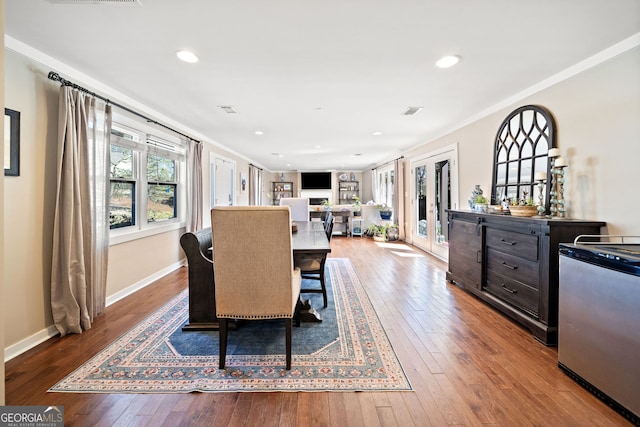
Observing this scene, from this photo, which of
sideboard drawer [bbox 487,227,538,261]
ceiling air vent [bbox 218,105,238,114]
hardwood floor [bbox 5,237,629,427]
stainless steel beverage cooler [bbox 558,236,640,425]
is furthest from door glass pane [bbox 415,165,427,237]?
stainless steel beverage cooler [bbox 558,236,640,425]

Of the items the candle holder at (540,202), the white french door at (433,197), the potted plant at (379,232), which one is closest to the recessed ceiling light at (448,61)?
the candle holder at (540,202)

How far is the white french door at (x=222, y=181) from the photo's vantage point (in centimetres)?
588

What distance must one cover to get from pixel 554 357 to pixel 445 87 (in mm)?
2611

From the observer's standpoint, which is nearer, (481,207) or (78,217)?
(78,217)

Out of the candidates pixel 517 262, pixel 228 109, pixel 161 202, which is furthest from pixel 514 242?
pixel 161 202

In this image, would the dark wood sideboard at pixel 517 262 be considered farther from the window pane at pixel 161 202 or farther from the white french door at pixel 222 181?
the white french door at pixel 222 181

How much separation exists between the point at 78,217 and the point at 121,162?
45.2 inches

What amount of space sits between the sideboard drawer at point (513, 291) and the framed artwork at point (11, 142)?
421 centimetres

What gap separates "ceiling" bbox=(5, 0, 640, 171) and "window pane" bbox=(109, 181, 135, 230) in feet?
3.49

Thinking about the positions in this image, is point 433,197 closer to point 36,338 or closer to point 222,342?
point 222,342

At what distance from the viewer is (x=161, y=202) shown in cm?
412

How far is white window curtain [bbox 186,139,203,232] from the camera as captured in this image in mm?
4598

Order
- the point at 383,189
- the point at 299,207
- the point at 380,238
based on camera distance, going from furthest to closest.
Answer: the point at 383,189
the point at 380,238
the point at 299,207

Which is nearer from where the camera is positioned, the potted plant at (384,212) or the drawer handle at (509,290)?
the drawer handle at (509,290)
